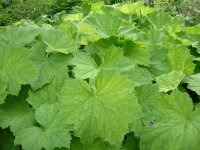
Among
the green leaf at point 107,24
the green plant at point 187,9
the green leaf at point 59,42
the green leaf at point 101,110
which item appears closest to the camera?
the green leaf at point 101,110

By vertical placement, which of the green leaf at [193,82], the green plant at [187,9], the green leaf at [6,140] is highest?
the green leaf at [193,82]

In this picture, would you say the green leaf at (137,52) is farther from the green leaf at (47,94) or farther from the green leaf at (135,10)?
the green leaf at (135,10)

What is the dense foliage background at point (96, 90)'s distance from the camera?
1155 millimetres

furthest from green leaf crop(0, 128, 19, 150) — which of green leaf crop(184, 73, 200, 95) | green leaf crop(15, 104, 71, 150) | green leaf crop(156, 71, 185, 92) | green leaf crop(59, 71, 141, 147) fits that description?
green leaf crop(184, 73, 200, 95)

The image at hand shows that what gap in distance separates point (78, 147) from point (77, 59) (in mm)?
344

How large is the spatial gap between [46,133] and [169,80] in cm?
55

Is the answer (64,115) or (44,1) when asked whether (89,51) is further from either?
(44,1)

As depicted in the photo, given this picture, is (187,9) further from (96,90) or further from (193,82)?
(96,90)

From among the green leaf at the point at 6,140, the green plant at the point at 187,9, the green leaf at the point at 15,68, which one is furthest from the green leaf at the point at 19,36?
the green plant at the point at 187,9

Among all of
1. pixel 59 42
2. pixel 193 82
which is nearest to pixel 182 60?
pixel 193 82

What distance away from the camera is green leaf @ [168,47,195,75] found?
1553mm

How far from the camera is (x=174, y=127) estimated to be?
124cm

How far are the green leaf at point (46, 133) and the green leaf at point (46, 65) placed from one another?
0.14m

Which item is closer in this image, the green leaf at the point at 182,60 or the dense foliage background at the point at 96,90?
the dense foliage background at the point at 96,90
